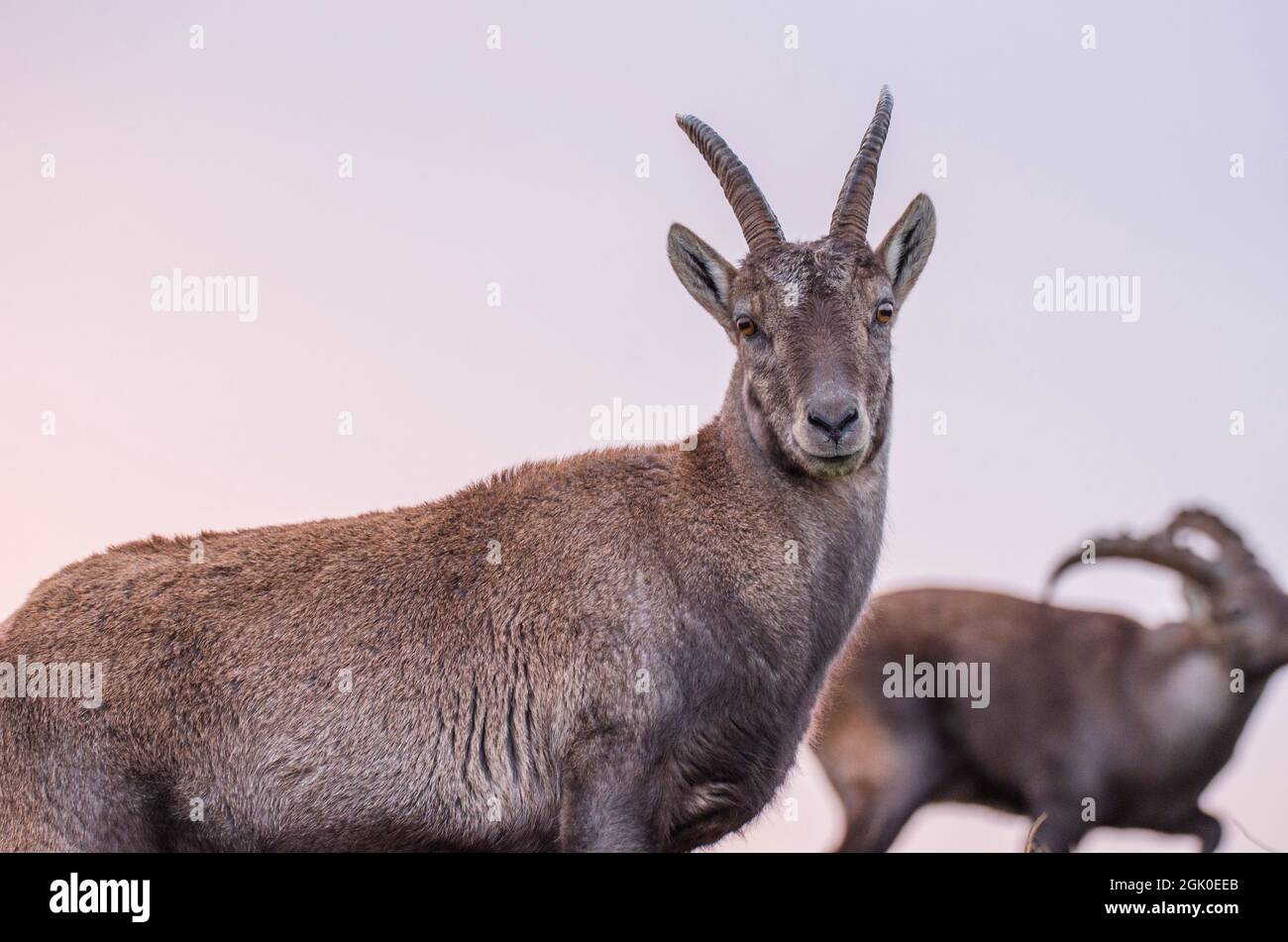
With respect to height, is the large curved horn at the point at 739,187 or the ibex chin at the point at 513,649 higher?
the large curved horn at the point at 739,187

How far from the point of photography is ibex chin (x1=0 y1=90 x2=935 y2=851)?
8.76 meters

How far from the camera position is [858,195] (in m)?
10.2

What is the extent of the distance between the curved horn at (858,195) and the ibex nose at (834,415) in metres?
1.57

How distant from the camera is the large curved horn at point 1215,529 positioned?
50.0ft

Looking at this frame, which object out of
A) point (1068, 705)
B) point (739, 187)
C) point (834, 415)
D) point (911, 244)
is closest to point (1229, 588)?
point (1068, 705)

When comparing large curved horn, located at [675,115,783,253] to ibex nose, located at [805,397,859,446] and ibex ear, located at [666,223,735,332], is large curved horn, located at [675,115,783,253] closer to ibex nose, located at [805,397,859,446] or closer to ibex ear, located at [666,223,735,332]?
ibex ear, located at [666,223,735,332]

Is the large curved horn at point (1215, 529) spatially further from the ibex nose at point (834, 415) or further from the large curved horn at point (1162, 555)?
the ibex nose at point (834, 415)

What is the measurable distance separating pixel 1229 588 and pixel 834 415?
26.8 feet

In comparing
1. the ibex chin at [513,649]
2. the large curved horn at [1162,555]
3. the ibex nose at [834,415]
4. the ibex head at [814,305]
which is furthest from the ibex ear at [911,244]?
the large curved horn at [1162,555]

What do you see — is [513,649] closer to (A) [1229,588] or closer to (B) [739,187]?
(B) [739,187]
